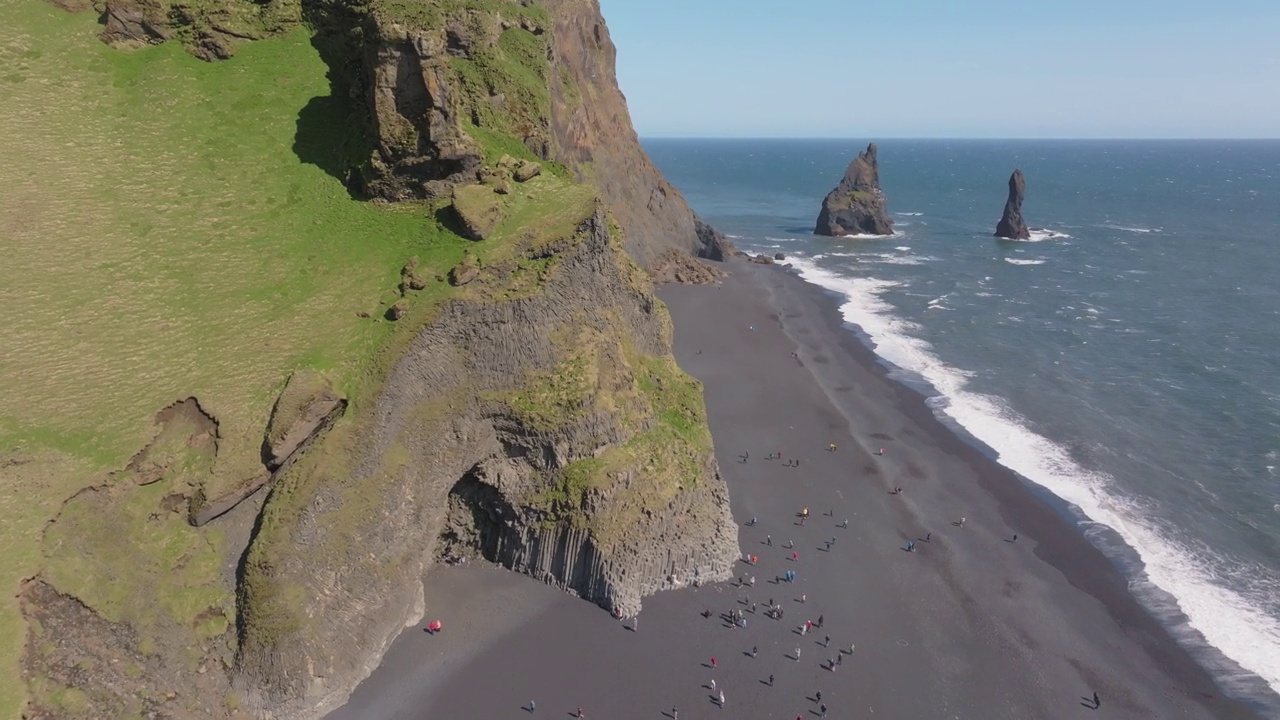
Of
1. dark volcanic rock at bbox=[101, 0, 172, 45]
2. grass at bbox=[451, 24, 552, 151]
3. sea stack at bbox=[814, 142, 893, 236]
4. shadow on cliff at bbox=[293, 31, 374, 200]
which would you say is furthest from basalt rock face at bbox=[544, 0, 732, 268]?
sea stack at bbox=[814, 142, 893, 236]

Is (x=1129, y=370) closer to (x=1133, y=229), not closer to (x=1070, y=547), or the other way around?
(x=1070, y=547)

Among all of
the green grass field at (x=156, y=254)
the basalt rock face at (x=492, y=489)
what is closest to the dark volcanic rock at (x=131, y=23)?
the green grass field at (x=156, y=254)

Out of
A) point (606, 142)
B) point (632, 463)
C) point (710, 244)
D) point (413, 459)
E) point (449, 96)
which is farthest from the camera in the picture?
point (710, 244)

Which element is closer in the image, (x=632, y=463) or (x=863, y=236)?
Answer: (x=632, y=463)

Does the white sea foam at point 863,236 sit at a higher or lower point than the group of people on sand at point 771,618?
higher

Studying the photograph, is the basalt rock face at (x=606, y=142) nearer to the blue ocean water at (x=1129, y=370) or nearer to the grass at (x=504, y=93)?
the blue ocean water at (x=1129, y=370)

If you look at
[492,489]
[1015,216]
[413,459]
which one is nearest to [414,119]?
[413,459]

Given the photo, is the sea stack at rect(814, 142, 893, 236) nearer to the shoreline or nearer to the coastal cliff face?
the shoreline
